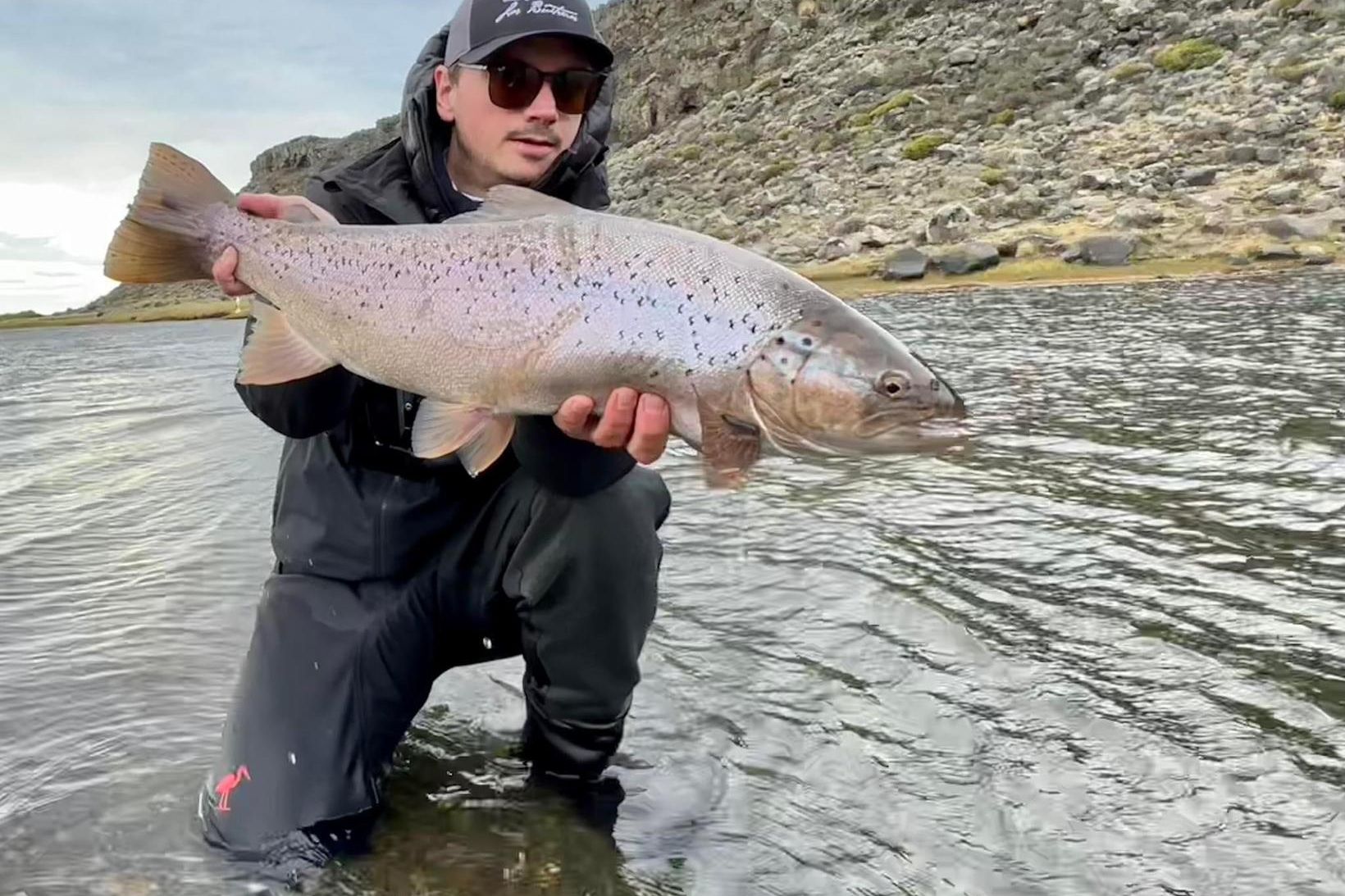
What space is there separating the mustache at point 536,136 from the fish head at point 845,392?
116cm

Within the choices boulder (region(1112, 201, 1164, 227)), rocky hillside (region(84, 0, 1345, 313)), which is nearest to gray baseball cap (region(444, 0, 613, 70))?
rocky hillside (region(84, 0, 1345, 313))

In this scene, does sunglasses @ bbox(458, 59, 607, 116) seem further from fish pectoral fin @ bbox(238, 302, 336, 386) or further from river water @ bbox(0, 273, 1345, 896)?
river water @ bbox(0, 273, 1345, 896)

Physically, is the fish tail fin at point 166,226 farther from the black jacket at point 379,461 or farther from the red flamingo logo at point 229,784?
the red flamingo logo at point 229,784

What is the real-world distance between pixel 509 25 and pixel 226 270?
1.02 metres

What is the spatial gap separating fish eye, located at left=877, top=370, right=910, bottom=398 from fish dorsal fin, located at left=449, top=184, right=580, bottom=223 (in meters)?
0.90

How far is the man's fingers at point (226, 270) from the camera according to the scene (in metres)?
3.20

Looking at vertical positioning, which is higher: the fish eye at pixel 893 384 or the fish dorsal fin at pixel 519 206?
the fish dorsal fin at pixel 519 206

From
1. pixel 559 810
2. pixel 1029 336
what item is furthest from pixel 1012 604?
pixel 1029 336

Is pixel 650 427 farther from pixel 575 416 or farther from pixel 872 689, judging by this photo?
pixel 872 689

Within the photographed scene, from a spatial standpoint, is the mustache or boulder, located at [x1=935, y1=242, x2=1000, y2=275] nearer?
the mustache

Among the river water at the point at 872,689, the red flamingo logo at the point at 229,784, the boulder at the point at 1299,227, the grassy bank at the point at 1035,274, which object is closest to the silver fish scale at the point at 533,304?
the red flamingo logo at the point at 229,784

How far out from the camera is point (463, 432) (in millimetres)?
2969

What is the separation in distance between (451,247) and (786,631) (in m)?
2.19

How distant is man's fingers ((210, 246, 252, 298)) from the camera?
3.20 metres
